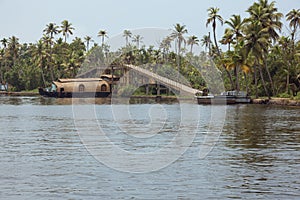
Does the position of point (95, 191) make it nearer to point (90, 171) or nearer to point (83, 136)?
point (90, 171)

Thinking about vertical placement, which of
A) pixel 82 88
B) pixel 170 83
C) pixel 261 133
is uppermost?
pixel 170 83

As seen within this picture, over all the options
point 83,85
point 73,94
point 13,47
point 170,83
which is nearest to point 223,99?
point 170,83

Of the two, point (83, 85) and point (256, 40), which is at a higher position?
point (256, 40)

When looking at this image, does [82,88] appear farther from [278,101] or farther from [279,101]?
[279,101]

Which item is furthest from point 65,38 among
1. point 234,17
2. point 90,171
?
point 90,171

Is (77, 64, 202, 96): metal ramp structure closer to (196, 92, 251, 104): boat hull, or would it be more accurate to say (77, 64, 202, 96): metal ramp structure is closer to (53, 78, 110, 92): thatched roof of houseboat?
(53, 78, 110, 92): thatched roof of houseboat

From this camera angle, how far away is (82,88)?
282ft

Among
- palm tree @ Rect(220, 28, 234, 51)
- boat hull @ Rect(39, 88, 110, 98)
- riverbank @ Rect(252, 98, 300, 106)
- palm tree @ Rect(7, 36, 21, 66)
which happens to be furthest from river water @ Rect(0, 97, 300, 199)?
palm tree @ Rect(7, 36, 21, 66)

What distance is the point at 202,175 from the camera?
1418cm

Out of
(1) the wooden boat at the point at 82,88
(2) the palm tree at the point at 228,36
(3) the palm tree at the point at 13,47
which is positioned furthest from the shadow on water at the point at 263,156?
(3) the palm tree at the point at 13,47

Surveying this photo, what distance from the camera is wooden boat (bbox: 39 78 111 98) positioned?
84.8 m

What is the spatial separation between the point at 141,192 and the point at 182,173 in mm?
2563

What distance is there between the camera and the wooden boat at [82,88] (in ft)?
278

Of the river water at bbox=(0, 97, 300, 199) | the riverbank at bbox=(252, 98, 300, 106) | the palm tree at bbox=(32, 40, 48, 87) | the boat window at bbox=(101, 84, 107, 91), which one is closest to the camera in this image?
the river water at bbox=(0, 97, 300, 199)
